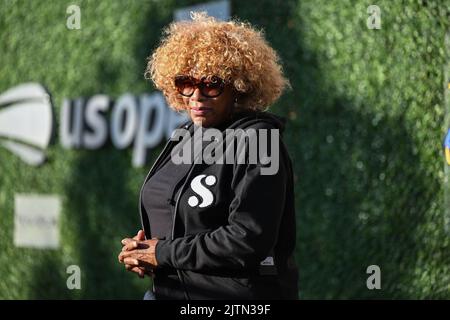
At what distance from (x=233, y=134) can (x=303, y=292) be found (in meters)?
3.22

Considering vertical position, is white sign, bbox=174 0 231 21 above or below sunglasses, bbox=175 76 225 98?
above

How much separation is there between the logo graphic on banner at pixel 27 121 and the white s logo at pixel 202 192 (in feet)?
15.1

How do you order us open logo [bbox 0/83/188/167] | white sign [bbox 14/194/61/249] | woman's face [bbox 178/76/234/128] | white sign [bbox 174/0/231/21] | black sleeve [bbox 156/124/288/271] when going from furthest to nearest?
1. white sign [bbox 14/194/61/249]
2. us open logo [bbox 0/83/188/167]
3. white sign [bbox 174/0/231/21]
4. woman's face [bbox 178/76/234/128]
5. black sleeve [bbox 156/124/288/271]

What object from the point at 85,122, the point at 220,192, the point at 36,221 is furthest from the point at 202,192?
the point at 36,221

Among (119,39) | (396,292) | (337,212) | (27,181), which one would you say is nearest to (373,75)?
(337,212)

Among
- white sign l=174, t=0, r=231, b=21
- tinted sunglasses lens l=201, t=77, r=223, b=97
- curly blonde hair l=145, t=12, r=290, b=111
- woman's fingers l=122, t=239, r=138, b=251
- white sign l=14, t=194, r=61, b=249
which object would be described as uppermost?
white sign l=174, t=0, r=231, b=21

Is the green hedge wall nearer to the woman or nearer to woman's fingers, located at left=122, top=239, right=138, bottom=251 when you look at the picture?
the woman

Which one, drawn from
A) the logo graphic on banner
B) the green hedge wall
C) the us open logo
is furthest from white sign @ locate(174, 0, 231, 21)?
the logo graphic on banner

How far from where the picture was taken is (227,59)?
2.89m

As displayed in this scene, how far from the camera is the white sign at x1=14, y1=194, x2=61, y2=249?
7.12 metres

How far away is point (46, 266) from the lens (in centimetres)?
716

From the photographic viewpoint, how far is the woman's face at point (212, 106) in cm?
291

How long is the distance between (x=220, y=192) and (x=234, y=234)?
0.49ft

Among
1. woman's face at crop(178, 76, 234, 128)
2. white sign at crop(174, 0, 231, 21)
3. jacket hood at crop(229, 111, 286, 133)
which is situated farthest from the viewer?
white sign at crop(174, 0, 231, 21)
